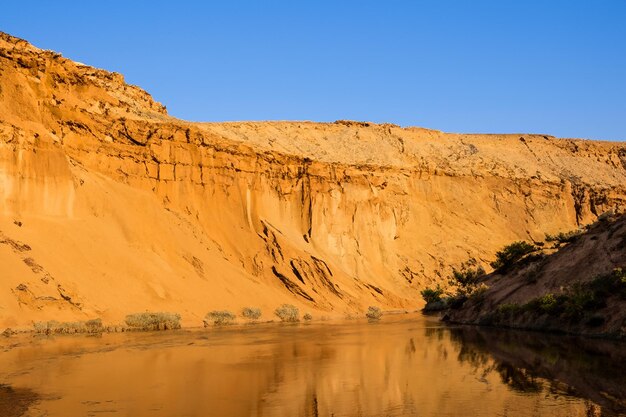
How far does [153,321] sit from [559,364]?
20366 millimetres

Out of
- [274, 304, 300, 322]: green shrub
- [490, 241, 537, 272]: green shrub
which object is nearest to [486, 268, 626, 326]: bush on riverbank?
[490, 241, 537, 272]: green shrub

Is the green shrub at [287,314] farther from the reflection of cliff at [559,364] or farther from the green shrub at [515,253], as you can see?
the reflection of cliff at [559,364]

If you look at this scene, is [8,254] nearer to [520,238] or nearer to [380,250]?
[380,250]

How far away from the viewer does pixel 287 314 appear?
40.7m

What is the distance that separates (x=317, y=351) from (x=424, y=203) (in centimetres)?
5007

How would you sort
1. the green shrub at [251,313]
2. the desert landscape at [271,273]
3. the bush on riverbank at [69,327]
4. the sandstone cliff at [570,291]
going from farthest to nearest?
the green shrub at [251,313], the bush on riverbank at [69,327], the sandstone cliff at [570,291], the desert landscape at [271,273]

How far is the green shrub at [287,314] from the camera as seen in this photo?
40.5 metres

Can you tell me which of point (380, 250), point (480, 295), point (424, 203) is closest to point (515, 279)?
point (480, 295)

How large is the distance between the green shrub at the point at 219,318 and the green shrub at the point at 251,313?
1981 millimetres

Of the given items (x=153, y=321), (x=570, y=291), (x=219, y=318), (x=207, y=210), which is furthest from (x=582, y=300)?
(x=207, y=210)

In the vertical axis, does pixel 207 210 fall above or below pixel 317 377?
above

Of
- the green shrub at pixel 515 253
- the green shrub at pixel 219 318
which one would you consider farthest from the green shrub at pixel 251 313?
the green shrub at pixel 515 253

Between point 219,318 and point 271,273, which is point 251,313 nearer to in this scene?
point 219,318

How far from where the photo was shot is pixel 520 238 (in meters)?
74.0
